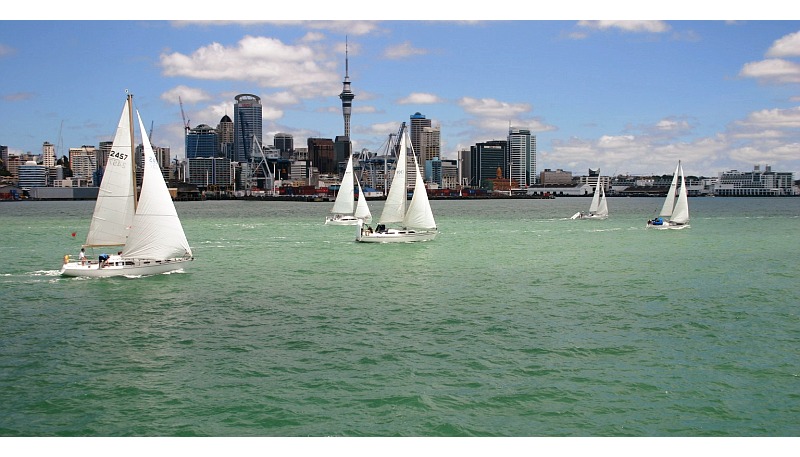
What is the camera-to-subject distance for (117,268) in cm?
2850

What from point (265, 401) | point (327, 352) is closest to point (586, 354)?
point (327, 352)

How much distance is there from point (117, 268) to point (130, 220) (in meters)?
2.05

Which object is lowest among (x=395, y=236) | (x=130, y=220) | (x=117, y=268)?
(x=117, y=268)

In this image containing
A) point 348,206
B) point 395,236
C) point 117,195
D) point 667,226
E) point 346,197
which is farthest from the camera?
point 346,197

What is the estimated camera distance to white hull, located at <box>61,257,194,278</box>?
28.6 metres

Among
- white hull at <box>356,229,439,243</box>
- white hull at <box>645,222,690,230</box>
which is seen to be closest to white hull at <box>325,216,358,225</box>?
white hull at <box>356,229,439,243</box>

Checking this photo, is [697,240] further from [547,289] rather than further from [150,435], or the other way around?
[150,435]

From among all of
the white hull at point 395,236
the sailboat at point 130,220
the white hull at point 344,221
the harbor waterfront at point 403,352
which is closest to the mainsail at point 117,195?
the sailboat at point 130,220

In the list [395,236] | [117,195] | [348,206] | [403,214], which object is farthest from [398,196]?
[348,206]

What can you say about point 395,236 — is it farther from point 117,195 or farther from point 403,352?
point 403,352

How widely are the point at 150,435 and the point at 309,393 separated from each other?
10.2ft

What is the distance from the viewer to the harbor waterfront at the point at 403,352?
12.6 m

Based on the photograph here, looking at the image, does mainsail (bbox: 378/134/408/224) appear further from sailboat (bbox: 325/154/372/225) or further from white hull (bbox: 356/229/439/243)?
sailboat (bbox: 325/154/372/225)

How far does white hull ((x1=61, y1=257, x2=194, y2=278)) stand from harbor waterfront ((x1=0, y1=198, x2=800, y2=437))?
36cm
